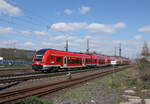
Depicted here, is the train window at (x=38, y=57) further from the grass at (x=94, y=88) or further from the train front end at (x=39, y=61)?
the grass at (x=94, y=88)

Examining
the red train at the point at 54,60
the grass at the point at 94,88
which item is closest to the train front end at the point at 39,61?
the red train at the point at 54,60

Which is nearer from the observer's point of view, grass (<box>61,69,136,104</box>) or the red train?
grass (<box>61,69,136,104</box>)

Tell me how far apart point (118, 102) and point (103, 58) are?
40.5 m

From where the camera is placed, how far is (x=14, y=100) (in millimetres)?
8469

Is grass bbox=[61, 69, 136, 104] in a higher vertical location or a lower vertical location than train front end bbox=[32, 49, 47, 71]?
lower

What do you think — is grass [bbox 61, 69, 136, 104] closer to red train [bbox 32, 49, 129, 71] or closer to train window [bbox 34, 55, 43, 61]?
red train [bbox 32, 49, 129, 71]

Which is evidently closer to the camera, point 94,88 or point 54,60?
point 94,88

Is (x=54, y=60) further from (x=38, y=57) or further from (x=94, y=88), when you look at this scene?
(x=94, y=88)

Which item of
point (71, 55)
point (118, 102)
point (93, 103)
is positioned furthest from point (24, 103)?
point (71, 55)

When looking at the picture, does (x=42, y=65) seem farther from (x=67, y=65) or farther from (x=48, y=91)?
(x=48, y=91)

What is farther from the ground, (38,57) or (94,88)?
(38,57)

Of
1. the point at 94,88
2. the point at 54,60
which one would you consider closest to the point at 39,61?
the point at 54,60

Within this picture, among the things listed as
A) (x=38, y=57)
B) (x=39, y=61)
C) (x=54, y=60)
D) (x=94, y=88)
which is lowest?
(x=94, y=88)

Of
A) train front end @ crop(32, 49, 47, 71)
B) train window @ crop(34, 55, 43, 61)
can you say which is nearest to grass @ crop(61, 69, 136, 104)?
train front end @ crop(32, 49, 47, 71)
